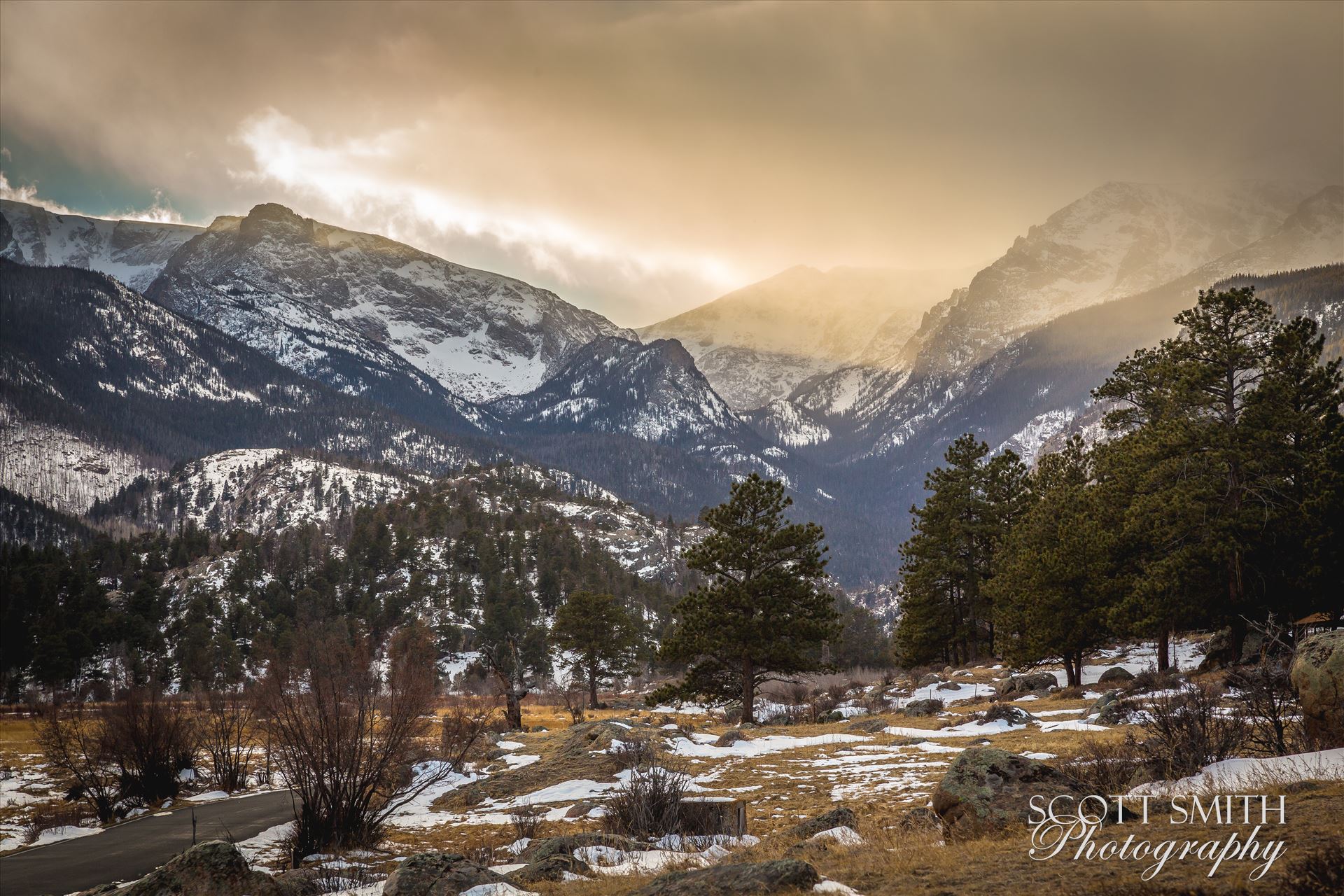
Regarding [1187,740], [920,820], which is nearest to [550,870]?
[920,820]

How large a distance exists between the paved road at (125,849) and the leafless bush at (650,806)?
7.62 metres

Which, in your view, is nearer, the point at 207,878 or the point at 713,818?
the point at 207,878

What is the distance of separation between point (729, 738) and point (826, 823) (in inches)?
605

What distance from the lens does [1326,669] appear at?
10531 mm

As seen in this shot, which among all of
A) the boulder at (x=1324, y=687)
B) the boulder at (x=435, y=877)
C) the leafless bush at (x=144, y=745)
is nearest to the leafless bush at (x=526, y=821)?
the boulder at (x=435, y=877)

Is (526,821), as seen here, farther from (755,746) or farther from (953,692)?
(953,692)

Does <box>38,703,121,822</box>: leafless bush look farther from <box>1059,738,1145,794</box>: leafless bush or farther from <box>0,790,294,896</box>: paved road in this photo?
<box>1059,738,1145,794</box>: leafless bush

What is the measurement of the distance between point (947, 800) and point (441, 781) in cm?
1896

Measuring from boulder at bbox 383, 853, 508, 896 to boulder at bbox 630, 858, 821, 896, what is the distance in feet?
8.08

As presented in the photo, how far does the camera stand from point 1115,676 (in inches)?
1298

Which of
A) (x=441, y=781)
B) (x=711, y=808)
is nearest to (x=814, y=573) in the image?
(x=441, y=781)

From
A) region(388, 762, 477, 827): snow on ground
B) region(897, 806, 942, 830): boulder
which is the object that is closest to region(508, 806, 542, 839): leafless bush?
region(388, 762, 477, 827): snow on ground

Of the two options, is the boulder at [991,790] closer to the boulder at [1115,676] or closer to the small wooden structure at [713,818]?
the small wooden structure at [713,818]

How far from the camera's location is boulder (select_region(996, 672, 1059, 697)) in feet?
111
